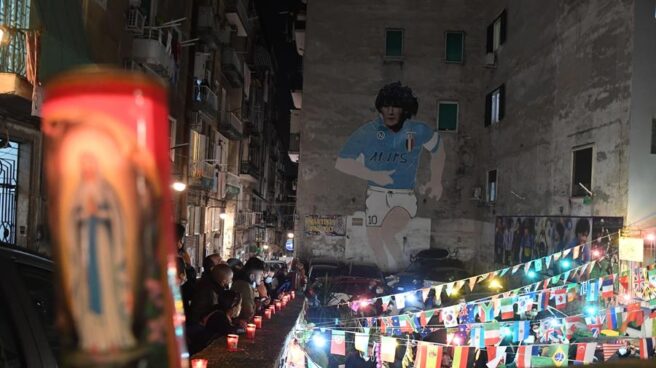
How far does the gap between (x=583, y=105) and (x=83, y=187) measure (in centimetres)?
1368

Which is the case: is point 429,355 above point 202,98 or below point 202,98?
below

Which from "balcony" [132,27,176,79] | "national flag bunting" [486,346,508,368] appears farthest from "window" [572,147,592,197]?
"balcony" [132,27,176,79]

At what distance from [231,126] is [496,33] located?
45.2 feet

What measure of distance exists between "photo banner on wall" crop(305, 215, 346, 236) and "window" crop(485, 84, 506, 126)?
7.01 meters

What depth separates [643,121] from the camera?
1079 centimetres

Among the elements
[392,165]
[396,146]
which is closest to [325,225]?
[392,165]

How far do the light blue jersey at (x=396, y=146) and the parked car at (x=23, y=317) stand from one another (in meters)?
19.3

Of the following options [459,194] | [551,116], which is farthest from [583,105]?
[459,194]

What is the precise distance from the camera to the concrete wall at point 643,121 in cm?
1070

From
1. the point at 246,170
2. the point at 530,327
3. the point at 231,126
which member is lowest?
the point at 530,327

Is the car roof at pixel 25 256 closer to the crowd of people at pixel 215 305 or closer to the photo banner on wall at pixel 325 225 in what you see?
the crowd of people at pixel 215 305

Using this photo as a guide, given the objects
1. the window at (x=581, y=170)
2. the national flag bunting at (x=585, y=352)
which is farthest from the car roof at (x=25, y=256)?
the window at (x=581, y=170)

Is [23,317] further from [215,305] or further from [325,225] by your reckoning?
[325,225]

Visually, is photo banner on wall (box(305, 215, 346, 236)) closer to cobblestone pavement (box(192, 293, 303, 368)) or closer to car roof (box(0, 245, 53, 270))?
cobblestone pavement (box(192, 293, 303, 368))
